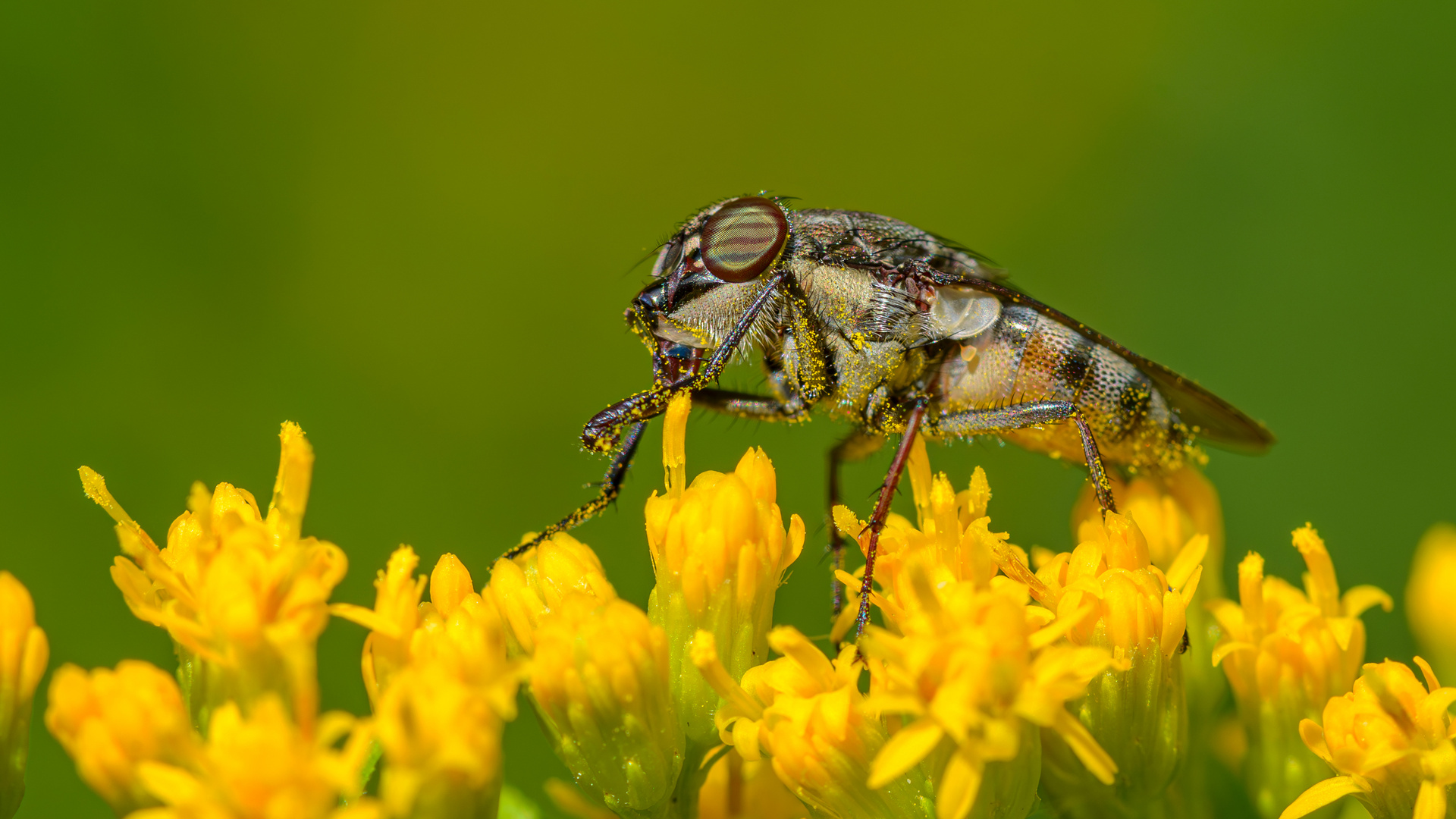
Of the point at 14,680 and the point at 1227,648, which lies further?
the point at 1227,648

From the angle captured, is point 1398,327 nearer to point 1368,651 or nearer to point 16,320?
point 1368,651

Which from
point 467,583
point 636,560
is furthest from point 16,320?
point 467,583

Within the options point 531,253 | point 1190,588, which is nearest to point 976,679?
point 1190,588

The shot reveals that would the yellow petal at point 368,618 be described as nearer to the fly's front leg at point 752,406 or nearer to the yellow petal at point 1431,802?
the fly's front leg at point 752,406

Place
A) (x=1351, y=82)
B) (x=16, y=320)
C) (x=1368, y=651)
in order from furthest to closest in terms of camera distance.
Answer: (x=1351, y=82) < (x=16, y=320) < (x=1368, y=651)

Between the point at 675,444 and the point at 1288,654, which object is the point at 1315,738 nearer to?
the point at 1288,654

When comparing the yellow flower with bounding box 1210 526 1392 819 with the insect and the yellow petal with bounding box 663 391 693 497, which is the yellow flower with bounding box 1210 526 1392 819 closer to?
the insect
